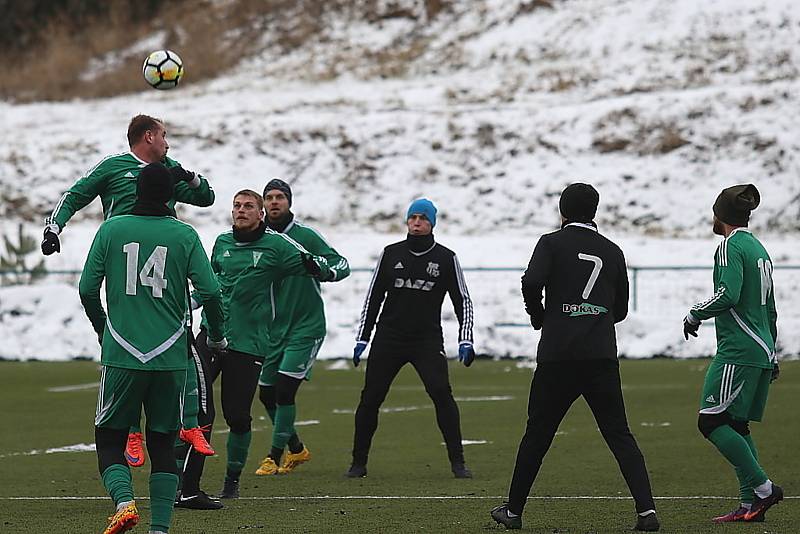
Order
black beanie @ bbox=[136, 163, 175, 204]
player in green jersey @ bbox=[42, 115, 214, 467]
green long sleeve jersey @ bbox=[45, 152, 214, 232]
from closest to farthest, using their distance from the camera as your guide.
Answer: black beanie @ bbox=[136, 163, 175, 204]
player in green jersey @ bbox=[42, 115, 214, 467]
green long sleeve jersey @ bbox=[45, 152, 214, 232]

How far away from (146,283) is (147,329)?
0.71 ft

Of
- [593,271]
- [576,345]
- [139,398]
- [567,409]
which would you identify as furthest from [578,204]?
[139,398]

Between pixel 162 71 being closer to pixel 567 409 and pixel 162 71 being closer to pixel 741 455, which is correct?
pixel 567 409

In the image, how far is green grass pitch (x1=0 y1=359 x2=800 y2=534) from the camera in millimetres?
8570

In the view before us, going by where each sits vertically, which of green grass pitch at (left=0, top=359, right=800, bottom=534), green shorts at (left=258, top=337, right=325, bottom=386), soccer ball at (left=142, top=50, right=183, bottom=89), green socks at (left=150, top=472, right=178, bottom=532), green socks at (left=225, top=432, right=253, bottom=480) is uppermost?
soccer ball at (left=142, top=50, right=183, bottom=89)

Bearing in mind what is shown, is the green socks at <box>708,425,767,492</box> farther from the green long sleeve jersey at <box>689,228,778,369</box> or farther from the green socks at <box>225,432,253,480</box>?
the green socks at <box>225,432,253,480</box>

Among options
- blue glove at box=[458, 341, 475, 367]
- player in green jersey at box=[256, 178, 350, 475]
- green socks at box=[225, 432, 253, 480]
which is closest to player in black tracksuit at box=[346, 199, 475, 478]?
blue glove at box=[458, 341, 475, 367]

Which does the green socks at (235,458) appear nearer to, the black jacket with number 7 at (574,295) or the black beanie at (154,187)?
the black jacket with number 7 at (574,295)

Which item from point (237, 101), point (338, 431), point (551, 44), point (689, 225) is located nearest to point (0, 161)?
point (237, 101)

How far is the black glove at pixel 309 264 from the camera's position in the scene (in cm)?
1037

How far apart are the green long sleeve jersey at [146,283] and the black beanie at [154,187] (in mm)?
94

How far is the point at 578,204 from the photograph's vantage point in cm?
809

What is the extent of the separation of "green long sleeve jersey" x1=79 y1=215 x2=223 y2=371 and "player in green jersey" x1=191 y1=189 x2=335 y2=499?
2337mm

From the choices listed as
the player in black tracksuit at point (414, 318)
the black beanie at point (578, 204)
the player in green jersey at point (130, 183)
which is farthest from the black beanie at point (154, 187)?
the player in black tracksuit at point (414, 318)
